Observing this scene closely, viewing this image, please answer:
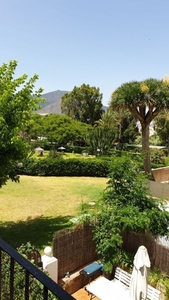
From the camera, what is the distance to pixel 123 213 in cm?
748

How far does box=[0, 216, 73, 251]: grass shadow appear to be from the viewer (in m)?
9.65

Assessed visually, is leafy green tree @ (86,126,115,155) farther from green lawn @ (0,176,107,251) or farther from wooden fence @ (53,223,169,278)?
wooden fence @ (53,223,169,278)

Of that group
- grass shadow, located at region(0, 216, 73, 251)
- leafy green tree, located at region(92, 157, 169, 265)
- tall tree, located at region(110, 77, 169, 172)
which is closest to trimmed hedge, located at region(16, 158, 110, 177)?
tall tree, located at region(110, 77, 169, 172)

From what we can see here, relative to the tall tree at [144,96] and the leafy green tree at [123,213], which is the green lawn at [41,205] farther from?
the tall tree at [144,96]

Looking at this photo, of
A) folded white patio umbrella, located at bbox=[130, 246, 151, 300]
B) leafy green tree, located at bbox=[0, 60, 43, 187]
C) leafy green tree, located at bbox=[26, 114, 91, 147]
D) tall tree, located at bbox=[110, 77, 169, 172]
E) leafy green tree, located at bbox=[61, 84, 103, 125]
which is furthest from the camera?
leafy green tree, located at bbox=[61, 84, 103, 125]

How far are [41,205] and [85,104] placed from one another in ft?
154

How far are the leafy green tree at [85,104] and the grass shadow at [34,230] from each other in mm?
46948

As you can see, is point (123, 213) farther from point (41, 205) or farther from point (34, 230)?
point (41, 205)

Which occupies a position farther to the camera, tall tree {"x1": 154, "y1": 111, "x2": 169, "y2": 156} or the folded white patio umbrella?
tall tree {"x1": 154, "y1": 111, "x2": 169, "y2": 156}

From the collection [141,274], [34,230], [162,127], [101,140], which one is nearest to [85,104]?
[162,127]

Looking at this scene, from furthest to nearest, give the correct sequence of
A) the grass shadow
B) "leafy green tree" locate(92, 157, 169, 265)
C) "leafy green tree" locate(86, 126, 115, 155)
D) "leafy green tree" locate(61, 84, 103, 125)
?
"leafy green tree" locate(61, 84, 103, 125) → "leafy green tree" locate(86, 126, 115, 155) → the grass shadow → "leafy green tree" locate(92, 157, 169, 265)

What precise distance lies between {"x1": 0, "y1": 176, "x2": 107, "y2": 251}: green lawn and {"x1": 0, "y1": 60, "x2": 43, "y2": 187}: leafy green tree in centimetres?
284

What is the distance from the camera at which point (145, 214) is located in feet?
24.5

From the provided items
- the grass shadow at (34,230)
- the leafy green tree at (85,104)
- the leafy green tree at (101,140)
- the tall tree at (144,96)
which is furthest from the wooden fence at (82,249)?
the leafy green tree at (85,104)
